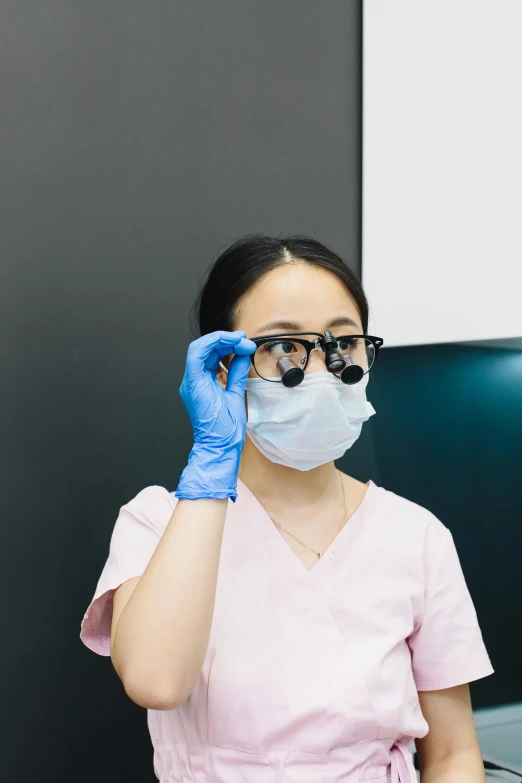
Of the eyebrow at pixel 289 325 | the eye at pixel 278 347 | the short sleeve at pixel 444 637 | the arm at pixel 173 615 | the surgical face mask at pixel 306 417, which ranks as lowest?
the short sleeve at pixel 444 637

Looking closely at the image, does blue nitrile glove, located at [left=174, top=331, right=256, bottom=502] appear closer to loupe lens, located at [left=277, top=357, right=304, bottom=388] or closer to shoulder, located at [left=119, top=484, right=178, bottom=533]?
loupe lens, located at [left=277, top=357, right=304, bottom=388]

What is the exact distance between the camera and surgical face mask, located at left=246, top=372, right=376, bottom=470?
107 centimetres

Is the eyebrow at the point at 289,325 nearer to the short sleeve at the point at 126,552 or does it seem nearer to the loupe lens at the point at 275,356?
the loupe lens at the point at 275,356

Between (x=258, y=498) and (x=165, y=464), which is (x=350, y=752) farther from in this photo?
(x=165, y=464)

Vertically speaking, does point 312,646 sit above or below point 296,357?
below

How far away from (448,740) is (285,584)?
36cm

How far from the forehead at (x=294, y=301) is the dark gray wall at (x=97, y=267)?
1.21 feet

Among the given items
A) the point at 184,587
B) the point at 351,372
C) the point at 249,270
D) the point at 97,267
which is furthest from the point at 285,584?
the point at 97,267

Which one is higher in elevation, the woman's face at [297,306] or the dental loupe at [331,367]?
the woman's face at [297,306]

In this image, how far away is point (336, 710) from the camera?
3.30 ft

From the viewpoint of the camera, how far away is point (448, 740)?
1.14 meters

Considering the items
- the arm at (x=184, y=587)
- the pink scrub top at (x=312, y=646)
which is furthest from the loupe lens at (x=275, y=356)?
the pink scrub top at (x=312, y=646)

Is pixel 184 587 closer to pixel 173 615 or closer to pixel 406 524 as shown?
pixel 173 615

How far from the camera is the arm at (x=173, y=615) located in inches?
35.8
